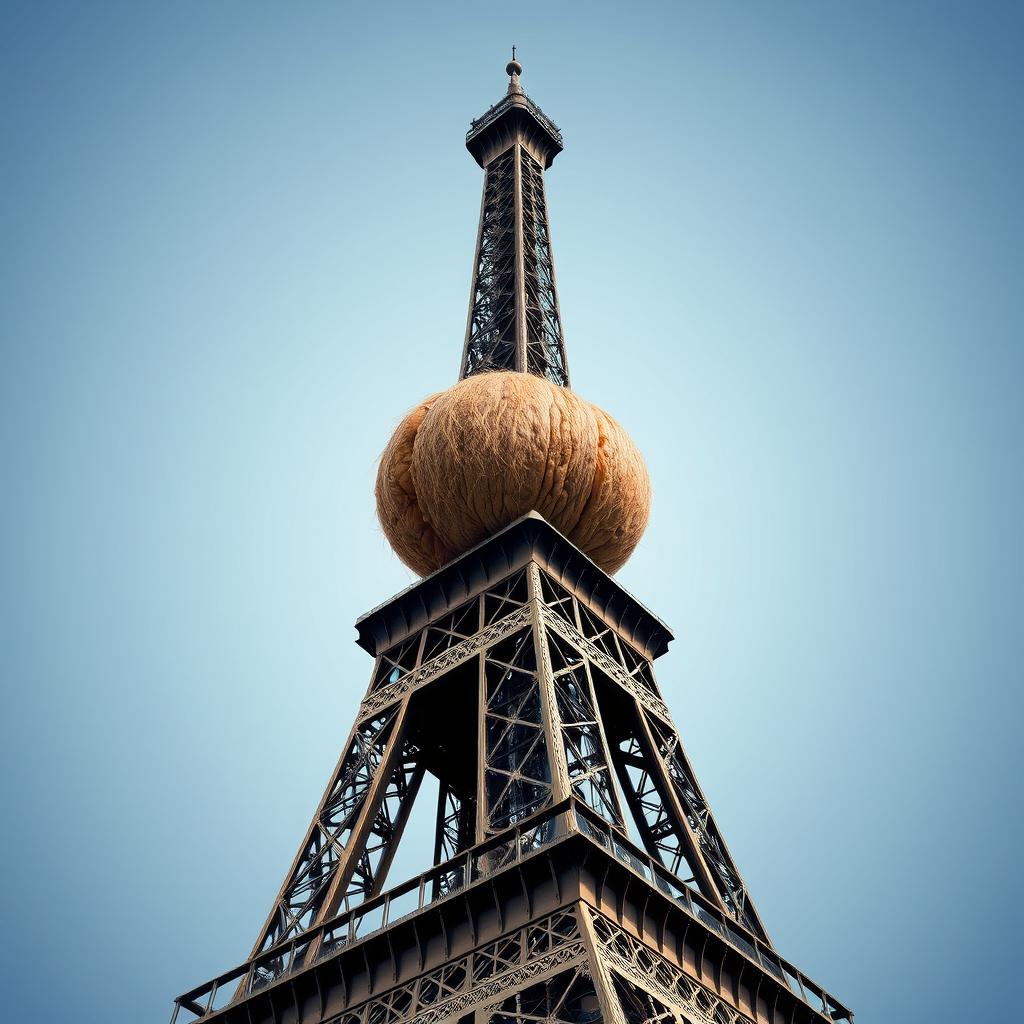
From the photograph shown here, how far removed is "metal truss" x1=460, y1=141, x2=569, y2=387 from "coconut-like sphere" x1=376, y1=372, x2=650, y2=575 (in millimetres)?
6200

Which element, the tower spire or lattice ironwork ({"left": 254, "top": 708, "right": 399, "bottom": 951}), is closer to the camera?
lattice ironwork ({"left": 254, "top": 708, "right": 399, "bottom": 951})

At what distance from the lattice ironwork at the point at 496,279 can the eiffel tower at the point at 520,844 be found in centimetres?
143

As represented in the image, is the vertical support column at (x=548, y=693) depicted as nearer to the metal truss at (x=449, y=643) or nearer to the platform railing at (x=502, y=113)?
the metal truss at (x=449, y=643)

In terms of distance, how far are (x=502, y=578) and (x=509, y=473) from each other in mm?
2781

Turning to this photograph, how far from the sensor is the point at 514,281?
1887 inches

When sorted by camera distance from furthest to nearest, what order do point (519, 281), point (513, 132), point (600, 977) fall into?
point (513, 132)
point (519, 281)
point (600, 977)

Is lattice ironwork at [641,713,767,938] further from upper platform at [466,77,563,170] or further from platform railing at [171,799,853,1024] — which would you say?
upper platform at [466,77,563,170]

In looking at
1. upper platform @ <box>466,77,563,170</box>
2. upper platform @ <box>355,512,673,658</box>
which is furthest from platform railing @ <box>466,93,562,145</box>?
upper platform @ <box>355,512,673,658</box>

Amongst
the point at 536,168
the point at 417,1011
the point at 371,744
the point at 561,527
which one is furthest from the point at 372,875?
the point at 536,168

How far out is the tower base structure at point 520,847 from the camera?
78.0 ft

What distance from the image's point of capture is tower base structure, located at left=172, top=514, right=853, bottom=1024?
2377 centimetres

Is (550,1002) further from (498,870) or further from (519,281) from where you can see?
(519,281)

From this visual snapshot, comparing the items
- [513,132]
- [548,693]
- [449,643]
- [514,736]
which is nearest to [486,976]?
[548,693]

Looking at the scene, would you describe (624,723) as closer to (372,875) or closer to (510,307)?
(372,875)
